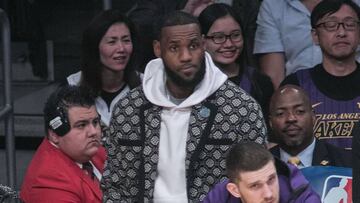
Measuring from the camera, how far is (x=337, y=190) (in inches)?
187

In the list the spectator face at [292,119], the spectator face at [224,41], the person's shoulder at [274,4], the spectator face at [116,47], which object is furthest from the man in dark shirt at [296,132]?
the person's shoulder at [274,4]

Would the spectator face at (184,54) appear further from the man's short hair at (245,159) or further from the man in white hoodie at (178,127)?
the man's short hair at (245,159)

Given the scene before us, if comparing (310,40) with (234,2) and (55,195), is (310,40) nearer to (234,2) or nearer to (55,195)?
(234,2)

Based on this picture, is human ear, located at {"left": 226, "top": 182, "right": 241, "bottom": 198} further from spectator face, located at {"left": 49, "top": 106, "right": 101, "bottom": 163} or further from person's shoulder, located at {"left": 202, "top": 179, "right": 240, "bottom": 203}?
spectator face, located at {"left": 49, "top": 106, "right": 101, "bottom": 163}

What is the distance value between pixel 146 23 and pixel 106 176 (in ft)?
6.30

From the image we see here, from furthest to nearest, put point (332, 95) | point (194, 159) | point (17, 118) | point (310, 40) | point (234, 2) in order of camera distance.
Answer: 1. point (17, 118)
2. point (234, 2)
3. point (310, 40)
4. point (332, 95)
5. point (194, 159)

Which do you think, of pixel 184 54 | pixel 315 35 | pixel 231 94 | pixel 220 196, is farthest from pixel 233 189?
pixel 315 35

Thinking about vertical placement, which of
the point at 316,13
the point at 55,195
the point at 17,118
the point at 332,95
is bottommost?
the point at 17,118

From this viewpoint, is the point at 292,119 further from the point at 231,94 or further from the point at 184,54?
the point at 184,54

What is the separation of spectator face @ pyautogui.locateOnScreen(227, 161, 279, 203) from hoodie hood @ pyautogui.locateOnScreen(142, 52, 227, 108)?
1.97ft

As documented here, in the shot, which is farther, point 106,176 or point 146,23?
point 146,23

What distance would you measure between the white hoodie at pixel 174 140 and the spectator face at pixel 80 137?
366 mm

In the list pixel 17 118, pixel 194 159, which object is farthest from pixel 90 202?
pixel 17 118

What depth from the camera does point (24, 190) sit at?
480 centimetres
